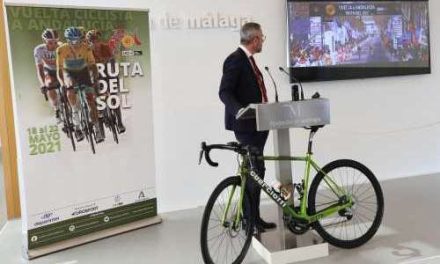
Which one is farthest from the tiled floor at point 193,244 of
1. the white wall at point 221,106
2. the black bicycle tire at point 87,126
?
the black bicycle tire at point 87,126

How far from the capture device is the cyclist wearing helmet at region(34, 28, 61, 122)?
11.7ft

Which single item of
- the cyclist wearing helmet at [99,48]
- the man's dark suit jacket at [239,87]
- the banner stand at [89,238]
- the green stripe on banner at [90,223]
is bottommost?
the banner stand at [89,238]

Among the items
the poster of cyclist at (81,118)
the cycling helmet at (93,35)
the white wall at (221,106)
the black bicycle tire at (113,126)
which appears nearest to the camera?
the poster of cyclist at (81,118)

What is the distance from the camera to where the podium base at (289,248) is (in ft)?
10.8

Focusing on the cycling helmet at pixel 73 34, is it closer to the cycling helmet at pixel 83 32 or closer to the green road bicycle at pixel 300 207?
the cycling helmet at pixel 83 32

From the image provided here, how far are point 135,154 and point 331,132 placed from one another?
6.88 feet

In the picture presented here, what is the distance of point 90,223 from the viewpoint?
3.90 meters

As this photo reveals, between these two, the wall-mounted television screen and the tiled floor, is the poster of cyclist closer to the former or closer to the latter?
the tiled floor

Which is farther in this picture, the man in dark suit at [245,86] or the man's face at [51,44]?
the man's face at [51,44]

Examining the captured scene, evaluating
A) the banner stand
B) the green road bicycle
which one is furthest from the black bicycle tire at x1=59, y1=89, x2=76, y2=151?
the green road bicycle

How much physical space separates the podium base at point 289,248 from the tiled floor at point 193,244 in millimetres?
61

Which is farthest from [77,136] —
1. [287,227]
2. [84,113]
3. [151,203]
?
[287,227]

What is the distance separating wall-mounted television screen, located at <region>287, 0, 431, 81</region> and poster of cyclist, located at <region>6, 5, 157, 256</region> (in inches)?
61.5

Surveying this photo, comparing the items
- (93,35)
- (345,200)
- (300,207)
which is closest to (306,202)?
(300,207)
